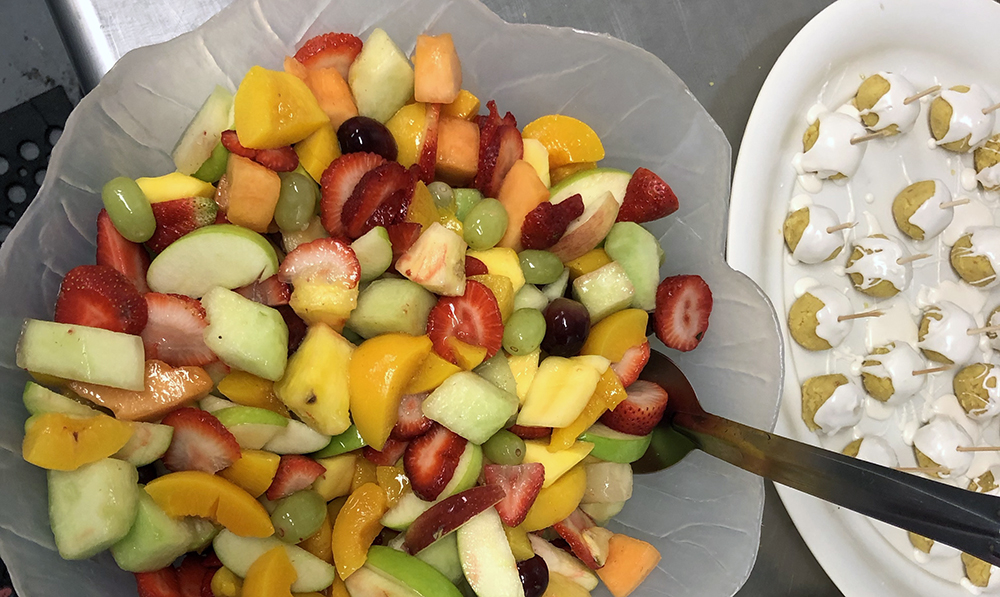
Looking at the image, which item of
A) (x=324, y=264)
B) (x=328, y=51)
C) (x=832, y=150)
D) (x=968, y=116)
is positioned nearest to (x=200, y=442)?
(x=324, y=264)

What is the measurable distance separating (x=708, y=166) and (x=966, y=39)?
3.31 ft

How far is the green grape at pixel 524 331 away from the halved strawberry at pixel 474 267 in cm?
8

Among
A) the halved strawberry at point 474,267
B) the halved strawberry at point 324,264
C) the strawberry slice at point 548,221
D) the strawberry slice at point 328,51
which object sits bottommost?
the halved strawberry at point 474,267

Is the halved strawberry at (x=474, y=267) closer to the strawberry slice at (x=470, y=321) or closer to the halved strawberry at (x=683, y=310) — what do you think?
the strawberry slice at (x=470, y=321)

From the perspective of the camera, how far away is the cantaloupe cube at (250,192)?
91 centimetres

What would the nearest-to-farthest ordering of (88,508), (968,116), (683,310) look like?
(88,508) < (683,310) < (968,116)

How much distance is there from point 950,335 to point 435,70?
4.53 ft

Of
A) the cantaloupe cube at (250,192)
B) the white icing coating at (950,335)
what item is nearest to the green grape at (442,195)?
the cantaloupe cube at (250,192)

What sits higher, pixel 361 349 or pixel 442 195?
pixel 442 195

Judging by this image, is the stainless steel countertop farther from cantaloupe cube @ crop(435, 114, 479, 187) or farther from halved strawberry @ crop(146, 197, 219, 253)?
halved strawberry @ crop(146, 197, 219, 253)

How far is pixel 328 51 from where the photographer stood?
1.02 metres

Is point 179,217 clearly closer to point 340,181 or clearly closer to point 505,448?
point 340,181

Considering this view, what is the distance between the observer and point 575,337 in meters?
1.02

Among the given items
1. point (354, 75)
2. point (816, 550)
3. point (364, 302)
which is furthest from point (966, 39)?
point (364, 302)
